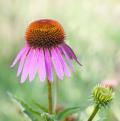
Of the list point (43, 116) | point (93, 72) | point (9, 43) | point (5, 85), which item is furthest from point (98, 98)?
point (9, 43)

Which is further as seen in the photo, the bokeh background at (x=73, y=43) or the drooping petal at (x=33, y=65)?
the bokeh background at (x=73, y=43)

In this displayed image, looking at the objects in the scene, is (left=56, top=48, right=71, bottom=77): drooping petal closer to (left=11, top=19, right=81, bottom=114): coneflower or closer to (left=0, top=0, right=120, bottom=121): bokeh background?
(left=11, top=19, right=81, bottom=114): coneflower

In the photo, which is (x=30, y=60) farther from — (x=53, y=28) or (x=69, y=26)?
(x=69, y=26)

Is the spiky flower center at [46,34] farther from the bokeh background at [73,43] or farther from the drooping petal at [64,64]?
the bokeh background at [73,43]

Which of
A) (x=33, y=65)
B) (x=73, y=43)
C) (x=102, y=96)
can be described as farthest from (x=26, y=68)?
(x=73, y=43)

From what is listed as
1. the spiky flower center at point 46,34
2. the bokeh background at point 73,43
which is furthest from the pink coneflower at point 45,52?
the bokeh background at point 73,43
